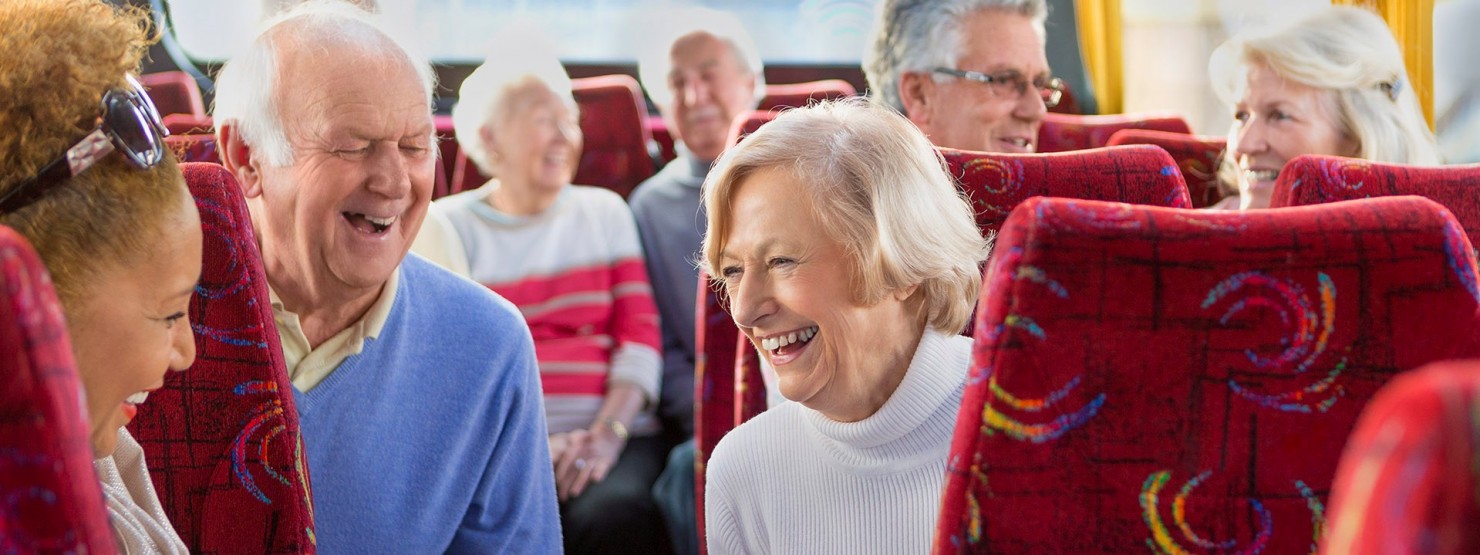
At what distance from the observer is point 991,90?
2.38 meters

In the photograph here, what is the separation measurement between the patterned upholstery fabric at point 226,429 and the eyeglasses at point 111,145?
0.69 feet

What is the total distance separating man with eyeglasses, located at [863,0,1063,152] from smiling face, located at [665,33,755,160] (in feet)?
2.83

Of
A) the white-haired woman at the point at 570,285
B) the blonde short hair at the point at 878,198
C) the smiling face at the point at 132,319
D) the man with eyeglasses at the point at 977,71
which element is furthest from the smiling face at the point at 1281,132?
the smiling face at the point at 132,319

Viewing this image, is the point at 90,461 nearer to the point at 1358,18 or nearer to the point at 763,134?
the point at 763,134

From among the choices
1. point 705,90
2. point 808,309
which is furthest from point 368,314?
point 705,90

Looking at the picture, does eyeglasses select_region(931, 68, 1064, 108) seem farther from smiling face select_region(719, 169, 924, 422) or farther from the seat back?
smiling face select_region(719, 169, 924, 422)

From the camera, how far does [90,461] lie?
0.65m

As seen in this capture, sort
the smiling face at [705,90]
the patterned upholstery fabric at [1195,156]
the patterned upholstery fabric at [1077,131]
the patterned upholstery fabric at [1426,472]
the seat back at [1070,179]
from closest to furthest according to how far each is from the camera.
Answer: the patterned upholstery fabric at [1426,472]
the seat back at [1070,179]
the patterned upholstery fabric at [1195,156]
the patterned upholstery fabric at [1077,131]
the smiling face at [705,90]

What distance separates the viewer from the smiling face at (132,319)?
0.85 meters

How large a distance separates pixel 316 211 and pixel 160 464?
1.52 feet

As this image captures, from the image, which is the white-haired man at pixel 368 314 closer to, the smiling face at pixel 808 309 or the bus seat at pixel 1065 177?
the smiling face at pixel 808 309

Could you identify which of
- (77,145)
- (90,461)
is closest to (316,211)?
(77,145)

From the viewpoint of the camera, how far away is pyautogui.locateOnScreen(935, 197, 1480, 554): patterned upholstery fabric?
80cm

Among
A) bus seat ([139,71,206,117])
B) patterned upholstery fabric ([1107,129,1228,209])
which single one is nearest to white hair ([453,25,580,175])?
bus seat ([139,71,206,117])
